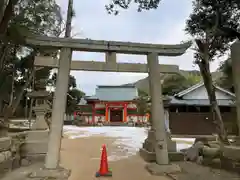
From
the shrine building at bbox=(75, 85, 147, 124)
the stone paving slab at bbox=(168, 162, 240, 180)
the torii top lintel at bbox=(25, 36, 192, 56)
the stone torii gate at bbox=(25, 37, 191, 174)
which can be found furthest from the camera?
the shrine building at bbox=(75, 85, 147, 124)

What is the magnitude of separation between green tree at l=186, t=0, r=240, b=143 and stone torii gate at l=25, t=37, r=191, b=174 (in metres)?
1.46

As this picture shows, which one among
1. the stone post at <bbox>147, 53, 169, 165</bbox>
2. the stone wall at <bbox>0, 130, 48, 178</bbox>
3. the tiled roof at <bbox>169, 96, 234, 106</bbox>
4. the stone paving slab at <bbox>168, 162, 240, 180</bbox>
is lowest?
the stone paving slab at <bbox>168, 162, 240, 180</bbox>

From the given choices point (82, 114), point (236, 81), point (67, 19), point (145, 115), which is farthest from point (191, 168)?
point (82, 114)

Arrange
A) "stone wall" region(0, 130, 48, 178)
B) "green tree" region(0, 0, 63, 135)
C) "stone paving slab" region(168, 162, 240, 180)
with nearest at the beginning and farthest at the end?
"stone paving slab" region(168, 162, 240, 180) → "stone wall" region(0, 130, 48, 178) → "green tree" region(0, 0, 63, 135)

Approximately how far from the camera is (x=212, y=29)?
792cm

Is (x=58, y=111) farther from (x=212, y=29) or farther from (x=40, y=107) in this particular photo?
(x=212, y=29)

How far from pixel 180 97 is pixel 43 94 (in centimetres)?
1675

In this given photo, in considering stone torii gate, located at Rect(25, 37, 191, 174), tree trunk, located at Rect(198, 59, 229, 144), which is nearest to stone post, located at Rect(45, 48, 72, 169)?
stone torii gate, located at Rect(25, 37, 191, 174)

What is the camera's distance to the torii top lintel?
6.03 metres

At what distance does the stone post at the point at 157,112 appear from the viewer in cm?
605

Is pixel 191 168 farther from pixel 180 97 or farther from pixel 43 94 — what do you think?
pixel 180 97

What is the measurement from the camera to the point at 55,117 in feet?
18.8

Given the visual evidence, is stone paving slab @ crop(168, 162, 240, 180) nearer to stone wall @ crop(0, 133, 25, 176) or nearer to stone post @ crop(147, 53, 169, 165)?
stone post @ crop(147, 53, 169, 165)

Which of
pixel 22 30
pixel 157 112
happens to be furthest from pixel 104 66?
pixel 22 30
